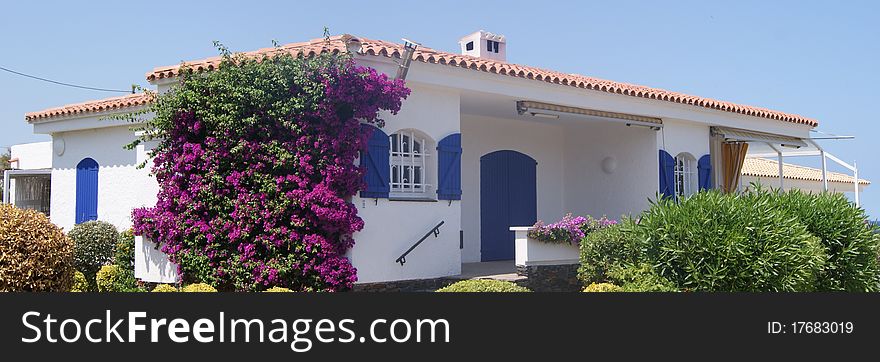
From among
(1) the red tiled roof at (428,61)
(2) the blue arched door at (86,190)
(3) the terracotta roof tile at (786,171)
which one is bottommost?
(2) the blue arched door at (86,190)

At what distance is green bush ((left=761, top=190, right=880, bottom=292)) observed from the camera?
10852mm

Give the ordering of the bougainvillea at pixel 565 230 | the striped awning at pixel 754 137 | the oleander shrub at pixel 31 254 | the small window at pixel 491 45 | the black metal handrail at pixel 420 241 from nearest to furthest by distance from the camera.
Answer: the oleander shrub at pixel 31 254 → the black metal handrail at pixel 420 241 → the bougainvillea at pixel 565 230 → the striped awning at pixel 754 137 → the small window at pixel 491 45

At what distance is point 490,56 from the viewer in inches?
708

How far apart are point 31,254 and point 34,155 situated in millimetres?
15753

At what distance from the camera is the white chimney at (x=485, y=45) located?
17891 millimetres

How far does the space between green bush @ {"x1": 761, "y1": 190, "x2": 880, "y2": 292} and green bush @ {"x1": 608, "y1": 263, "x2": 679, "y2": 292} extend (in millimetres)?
2472

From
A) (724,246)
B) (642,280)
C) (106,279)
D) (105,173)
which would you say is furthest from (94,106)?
(724,246)

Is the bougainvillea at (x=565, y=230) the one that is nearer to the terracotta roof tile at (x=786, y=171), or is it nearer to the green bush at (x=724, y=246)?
the green bush at (x=724, y=246)

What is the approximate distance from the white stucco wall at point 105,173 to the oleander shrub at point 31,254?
640 cm

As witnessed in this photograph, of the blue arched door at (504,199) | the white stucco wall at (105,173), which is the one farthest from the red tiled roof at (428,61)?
the white stucco wall at (105,173)

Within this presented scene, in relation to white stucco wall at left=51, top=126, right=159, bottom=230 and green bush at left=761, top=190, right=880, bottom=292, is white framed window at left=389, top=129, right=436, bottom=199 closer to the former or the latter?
green bush at left=761, top=190, right=880, bottom=292

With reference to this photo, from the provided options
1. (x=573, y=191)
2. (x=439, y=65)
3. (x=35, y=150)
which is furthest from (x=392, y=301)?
(x=35, y=150)

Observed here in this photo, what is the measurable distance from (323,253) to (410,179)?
204 cm

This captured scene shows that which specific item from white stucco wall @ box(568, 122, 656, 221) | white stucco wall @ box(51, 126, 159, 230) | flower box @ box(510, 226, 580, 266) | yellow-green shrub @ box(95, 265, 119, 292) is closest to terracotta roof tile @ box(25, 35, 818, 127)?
white stucco wall @ box(51, 126, 159, 230)
